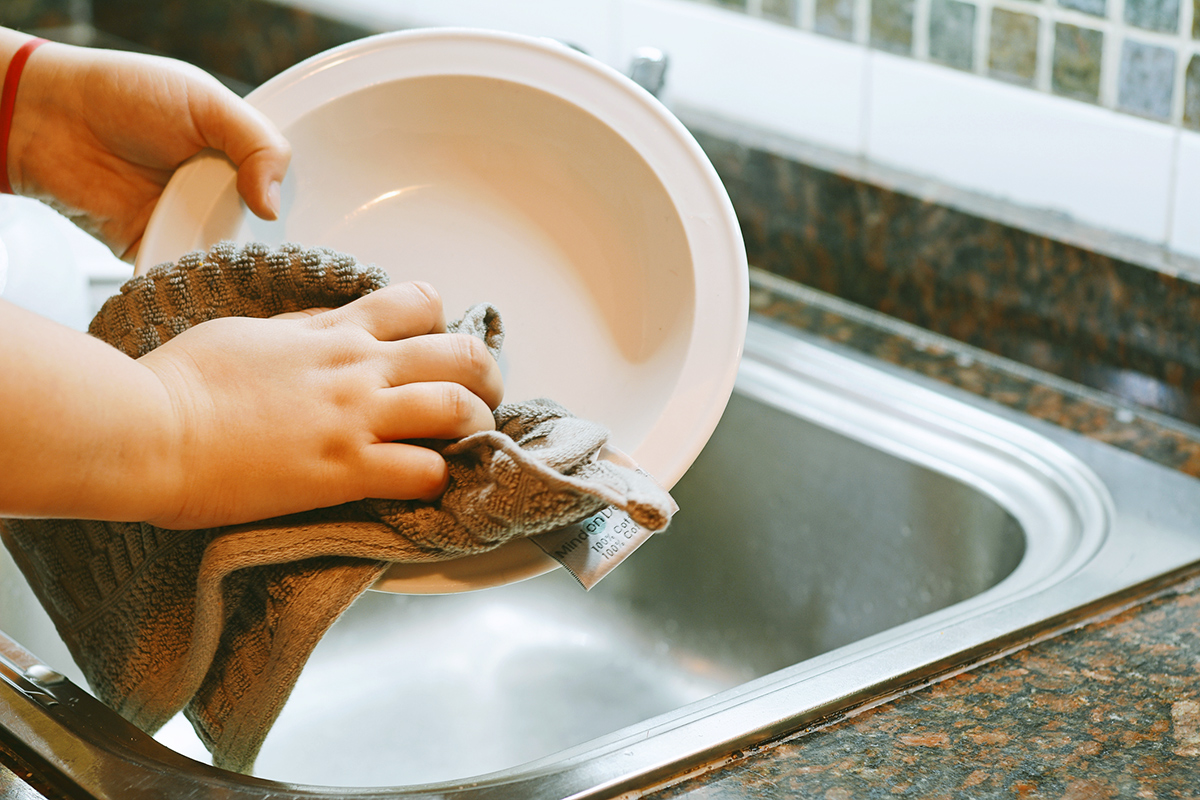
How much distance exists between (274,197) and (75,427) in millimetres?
223

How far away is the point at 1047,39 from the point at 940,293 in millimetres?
184

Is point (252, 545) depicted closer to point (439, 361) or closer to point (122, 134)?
point (439, 361)

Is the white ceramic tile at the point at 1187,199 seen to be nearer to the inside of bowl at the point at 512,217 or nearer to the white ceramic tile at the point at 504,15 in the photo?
the inside of bowl at the point at 512,217

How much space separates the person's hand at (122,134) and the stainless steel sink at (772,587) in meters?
0.25

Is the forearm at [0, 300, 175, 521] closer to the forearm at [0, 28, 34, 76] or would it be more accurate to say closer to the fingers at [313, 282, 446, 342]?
the fingers at [313, 282, 446, 342]

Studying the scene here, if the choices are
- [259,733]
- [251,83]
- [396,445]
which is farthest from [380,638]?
[251,83]

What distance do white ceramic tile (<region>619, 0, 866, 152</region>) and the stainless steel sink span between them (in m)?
0.19

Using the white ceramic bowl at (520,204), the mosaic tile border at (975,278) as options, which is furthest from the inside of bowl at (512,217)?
the mosaic tile border at (975,278)

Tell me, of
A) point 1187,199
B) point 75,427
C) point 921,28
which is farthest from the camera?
point 921,28

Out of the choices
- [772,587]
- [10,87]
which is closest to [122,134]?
[10,87]

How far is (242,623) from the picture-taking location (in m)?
0.49

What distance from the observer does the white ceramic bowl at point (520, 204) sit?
1.79 feet

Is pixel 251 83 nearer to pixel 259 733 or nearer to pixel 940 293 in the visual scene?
pixel 940 293

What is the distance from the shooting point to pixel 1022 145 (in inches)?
30.8
